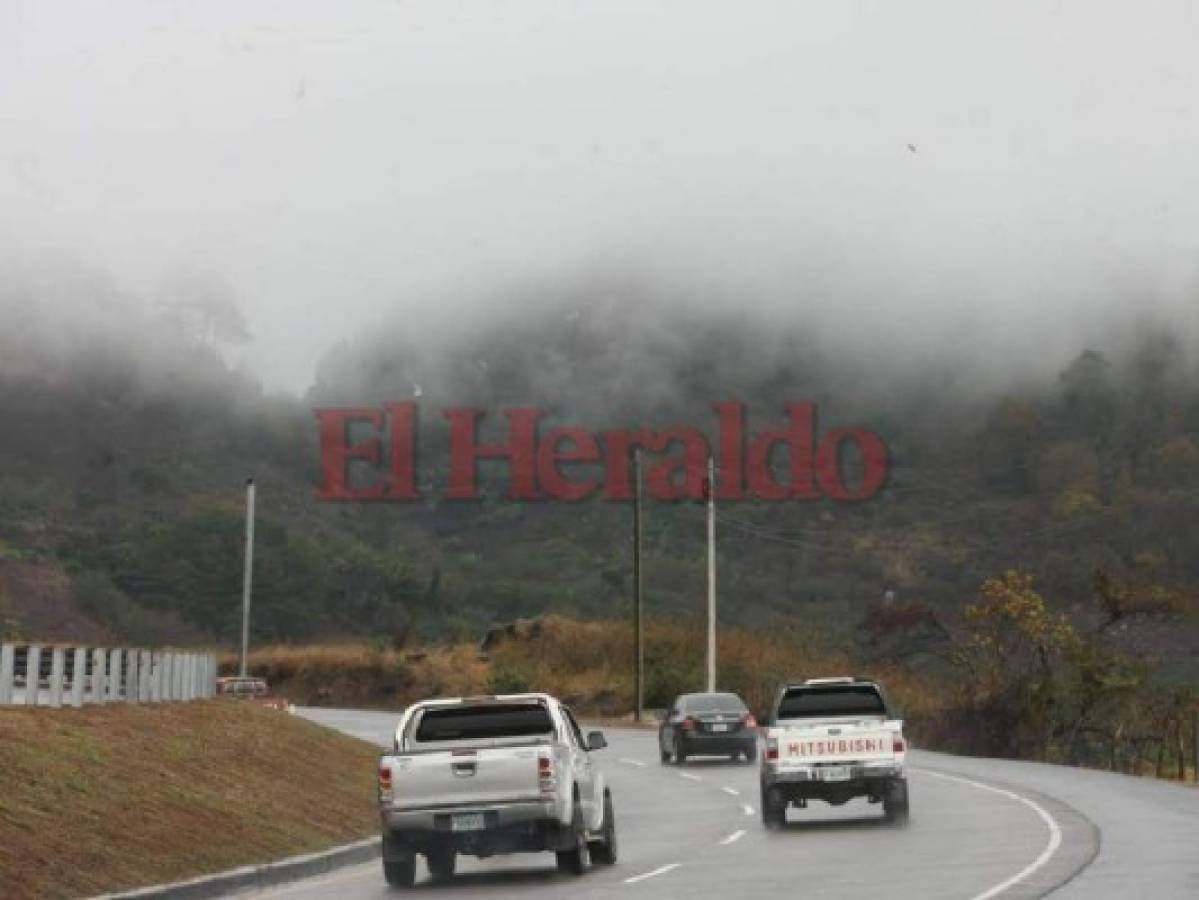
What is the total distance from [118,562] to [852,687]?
16037 centimetres

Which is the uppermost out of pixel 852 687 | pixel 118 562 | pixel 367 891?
pixel 118 562

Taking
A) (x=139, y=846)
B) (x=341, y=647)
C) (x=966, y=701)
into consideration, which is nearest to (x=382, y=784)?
(x=139, y=846)

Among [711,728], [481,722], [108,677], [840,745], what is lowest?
[840,745]

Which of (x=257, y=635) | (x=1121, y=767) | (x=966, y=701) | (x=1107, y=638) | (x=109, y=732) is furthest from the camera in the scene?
(x=257, y=635)

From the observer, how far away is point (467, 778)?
23.1 meters

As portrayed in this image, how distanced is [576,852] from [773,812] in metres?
8.39

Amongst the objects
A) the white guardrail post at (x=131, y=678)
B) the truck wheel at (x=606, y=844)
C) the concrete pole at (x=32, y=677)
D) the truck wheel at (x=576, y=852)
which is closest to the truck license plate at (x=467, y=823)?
the truck wheel at (x=576, y=852)

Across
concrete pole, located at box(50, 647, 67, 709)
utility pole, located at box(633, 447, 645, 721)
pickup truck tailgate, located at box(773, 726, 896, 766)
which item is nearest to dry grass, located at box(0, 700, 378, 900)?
concrete pole, located at box(50, 647, 67, 709)

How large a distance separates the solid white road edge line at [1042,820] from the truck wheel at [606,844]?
4.77 meters

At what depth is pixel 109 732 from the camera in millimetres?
31094

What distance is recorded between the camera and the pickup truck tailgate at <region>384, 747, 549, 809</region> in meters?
23.0

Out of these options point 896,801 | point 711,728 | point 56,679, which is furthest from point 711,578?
point 896,801

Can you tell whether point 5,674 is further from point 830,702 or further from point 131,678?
point 830,702

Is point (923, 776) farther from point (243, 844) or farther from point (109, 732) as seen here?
point (243, 844)
